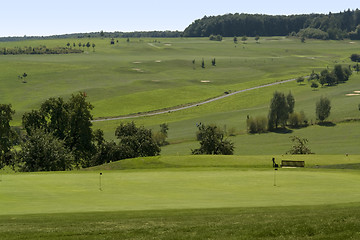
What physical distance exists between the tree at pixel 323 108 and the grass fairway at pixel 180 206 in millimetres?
84071

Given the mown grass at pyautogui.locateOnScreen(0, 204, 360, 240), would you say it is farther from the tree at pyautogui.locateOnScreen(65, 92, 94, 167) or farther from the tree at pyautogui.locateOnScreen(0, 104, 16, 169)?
the tree at pyautogui.locateOnScreen(0, 104, 16, 169)

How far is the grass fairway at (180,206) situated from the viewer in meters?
21.7

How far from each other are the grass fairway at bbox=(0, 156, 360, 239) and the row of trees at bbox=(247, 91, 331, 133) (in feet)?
258

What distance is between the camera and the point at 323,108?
123500 millimetres

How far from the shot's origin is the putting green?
90.9 ft

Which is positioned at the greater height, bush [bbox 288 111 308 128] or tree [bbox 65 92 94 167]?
tree [bbox 65 92 94 167]

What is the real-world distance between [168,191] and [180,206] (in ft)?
16.5

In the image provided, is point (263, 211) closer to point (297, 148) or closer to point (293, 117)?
point (297, 148)

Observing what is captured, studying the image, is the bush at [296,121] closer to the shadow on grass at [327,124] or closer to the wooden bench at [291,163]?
the shadow on grass at [327,124]

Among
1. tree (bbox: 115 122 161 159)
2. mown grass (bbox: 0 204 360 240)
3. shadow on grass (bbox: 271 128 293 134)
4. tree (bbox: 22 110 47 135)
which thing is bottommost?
shadow on grass (bbox: 271 128 293 134)

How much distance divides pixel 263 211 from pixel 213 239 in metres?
6.46

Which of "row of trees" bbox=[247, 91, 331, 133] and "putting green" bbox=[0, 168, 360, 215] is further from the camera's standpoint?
"row of trees" bbox=[247, 91, 331, 133]

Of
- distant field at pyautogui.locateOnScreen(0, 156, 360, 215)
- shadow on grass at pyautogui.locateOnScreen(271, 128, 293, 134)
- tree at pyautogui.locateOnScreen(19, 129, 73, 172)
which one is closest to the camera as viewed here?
distant field at pyautogui.locateOnScreen(0, 156, 360, 215)

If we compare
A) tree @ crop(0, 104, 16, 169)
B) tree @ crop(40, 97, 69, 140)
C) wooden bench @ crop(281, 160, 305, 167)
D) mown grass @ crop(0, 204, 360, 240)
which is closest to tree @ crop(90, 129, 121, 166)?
tree @ crop(40, 97, 69, 140)
